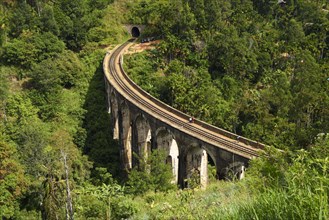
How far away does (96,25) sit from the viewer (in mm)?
74875

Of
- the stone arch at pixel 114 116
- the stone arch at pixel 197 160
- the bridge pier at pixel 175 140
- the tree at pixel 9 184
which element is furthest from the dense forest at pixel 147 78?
the stone arch at pixel 197 160

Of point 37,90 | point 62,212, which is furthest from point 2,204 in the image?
point 37,90

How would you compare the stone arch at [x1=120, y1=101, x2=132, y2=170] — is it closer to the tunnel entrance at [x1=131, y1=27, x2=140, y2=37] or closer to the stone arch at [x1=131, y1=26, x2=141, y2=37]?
the stone arch at [x1=131, y1=26, x2=141, y2=37]

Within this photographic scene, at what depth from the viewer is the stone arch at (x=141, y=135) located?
45378 mm

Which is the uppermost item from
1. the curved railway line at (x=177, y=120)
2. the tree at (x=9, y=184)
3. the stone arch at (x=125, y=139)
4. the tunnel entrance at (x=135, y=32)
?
the tunnel entrance at (x=135, y=32)

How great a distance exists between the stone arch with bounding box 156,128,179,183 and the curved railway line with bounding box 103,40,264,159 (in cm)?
144

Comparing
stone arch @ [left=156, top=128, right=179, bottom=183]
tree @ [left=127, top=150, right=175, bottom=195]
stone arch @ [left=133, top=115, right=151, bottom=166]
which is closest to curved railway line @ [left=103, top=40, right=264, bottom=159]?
stone arch @ [left=156, top=128, right=179, bottom=183]

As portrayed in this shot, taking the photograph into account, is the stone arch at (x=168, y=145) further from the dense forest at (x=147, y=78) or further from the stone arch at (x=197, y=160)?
the dense forest at (x=147, y=78)

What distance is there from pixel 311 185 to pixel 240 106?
4565 cm

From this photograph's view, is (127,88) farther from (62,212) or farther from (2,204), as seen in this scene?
(62,212)

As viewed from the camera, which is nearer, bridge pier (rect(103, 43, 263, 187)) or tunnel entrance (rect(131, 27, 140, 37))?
bridge pier (rect(103, 43, 263, 187))

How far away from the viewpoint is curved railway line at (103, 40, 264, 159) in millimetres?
35062

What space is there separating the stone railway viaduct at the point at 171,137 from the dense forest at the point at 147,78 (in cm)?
247

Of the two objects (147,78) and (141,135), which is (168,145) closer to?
(141,135)
